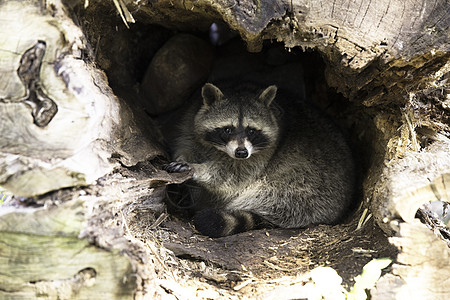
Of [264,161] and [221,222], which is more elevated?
[264,161]

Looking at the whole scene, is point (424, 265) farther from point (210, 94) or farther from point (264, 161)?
point (210, 94)

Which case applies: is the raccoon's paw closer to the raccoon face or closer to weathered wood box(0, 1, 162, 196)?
the raccoon face

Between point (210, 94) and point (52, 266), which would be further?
point (210, 94)

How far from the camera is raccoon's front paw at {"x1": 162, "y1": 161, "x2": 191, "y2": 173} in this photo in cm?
277

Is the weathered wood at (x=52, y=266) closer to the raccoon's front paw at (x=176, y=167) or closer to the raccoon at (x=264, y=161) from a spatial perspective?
the raccoon's front paw at (x=176, y=167)

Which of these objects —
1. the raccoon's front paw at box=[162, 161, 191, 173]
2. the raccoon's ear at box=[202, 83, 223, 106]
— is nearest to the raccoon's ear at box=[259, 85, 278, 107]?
the raccoon's ear at box=[202, 83, 223, 106]

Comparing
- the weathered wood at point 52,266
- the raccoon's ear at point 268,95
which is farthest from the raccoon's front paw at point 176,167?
the weathered wood at point 52,266

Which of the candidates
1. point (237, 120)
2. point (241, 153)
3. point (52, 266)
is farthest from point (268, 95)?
point (52, 266)

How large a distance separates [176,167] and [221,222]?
0.45 metres

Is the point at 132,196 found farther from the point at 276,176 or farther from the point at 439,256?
the point at 439,256

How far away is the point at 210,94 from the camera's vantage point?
308cm

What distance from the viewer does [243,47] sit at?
3.81 m

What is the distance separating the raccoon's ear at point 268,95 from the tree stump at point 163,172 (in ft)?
1.49

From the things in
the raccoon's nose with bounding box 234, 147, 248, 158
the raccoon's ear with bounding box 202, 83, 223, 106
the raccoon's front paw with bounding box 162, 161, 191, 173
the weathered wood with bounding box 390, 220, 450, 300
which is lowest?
the raccoon's front paw with bounding box 162, 161, 191, 173
